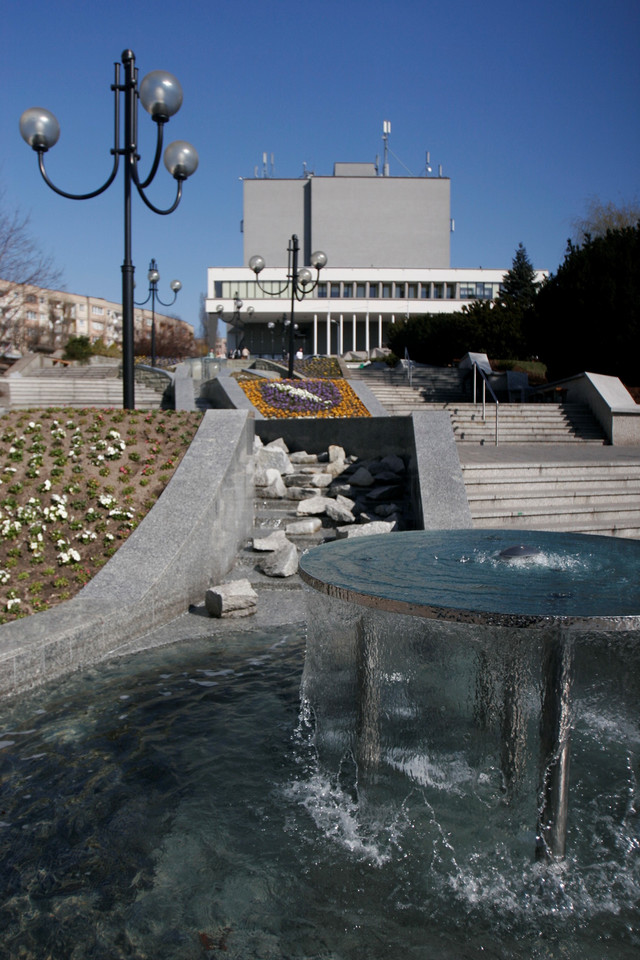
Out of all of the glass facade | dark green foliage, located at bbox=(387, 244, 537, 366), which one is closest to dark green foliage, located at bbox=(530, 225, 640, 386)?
dark green foliage, located at bbox=(387, 244, 537, 366)

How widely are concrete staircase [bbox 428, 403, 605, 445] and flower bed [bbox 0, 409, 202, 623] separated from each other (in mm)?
6982

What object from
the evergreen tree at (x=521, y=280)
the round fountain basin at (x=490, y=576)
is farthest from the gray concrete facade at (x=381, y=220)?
the round fountain basin at (x=490, y=576)

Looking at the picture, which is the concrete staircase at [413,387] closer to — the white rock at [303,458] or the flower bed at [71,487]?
the white rock at [303,458]

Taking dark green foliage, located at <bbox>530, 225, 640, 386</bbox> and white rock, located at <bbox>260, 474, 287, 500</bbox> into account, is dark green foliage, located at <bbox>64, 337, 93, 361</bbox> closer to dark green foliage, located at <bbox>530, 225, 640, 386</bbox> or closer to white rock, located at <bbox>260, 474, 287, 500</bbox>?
dark green foliage, located at <bbox>530, 225, 640, 386</bbox>

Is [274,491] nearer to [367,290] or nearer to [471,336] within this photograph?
[471,336]

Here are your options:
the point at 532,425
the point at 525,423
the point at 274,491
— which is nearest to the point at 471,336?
the point at 525,423

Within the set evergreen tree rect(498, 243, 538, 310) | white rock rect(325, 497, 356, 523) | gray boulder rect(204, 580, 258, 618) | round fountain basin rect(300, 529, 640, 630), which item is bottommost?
gray boulder rect(204, 580, 258, 618)

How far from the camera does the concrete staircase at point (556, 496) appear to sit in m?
7.70

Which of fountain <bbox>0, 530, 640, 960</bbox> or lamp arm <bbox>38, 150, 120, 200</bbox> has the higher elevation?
lamp arm <bbox>38, 150, 120, 200</bbox>

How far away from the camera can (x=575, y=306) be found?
19688 mm

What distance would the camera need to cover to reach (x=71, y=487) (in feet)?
23.8

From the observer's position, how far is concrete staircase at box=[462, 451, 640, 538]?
7695mm

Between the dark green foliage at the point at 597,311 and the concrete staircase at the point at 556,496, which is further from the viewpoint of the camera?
the dark green foliage at the point at 597,311

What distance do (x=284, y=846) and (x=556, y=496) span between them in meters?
6.19
